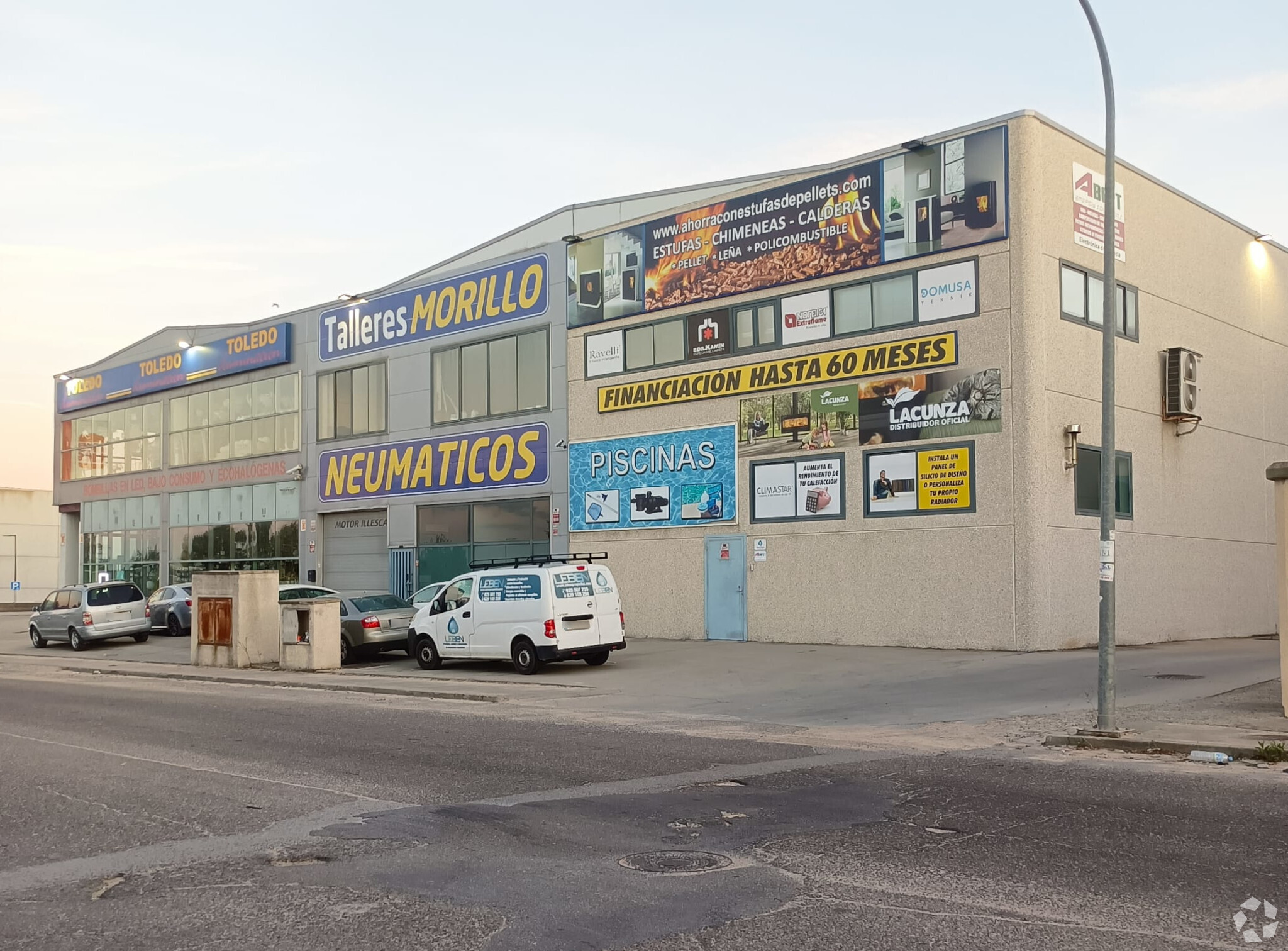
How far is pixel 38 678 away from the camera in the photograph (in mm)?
25156

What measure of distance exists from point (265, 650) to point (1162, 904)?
22.8 meters

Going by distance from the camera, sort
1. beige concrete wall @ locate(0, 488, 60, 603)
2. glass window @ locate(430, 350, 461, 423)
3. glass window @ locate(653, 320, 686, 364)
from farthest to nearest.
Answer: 1. beige concrete wall @ locate(0, 488, 60, 603)
2. glass window @ locate(430, 350, 461, 423)
3. glass window @ locate(653, 320, 686, 364)

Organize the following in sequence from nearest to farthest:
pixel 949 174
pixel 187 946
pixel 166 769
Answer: pixel 187 946
pixel 166 769
pixel 949 174

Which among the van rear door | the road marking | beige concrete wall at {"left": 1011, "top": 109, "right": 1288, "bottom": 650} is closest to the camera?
the road marking

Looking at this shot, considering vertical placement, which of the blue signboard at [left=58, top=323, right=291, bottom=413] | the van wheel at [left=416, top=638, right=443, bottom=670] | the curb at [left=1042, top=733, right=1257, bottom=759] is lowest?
the van wheel at [left=416, top=638, right=443, bottom=670]

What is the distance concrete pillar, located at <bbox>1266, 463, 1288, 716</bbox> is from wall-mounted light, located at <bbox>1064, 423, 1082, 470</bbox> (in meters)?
10.3

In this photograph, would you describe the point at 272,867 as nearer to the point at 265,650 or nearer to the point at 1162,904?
the point at 1162,904

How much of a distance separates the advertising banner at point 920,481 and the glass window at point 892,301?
2.64m

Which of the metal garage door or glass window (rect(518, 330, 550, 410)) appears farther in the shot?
the metal garage door

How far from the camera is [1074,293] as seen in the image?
81.8 feet

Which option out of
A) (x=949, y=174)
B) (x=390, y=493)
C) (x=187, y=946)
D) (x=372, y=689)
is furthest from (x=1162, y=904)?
(x=390, y=493)

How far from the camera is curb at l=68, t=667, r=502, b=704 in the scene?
1894 centimetres

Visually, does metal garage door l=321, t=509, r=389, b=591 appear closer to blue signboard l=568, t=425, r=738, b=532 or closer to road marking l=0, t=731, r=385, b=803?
blue signboard l=568, t=425, r=738, b=532

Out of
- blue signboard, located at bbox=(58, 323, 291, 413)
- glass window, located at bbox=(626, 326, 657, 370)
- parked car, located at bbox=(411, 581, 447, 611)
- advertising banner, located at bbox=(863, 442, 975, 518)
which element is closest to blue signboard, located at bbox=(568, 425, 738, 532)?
glass window, located at bbox=(626, 326, 657, 370)
